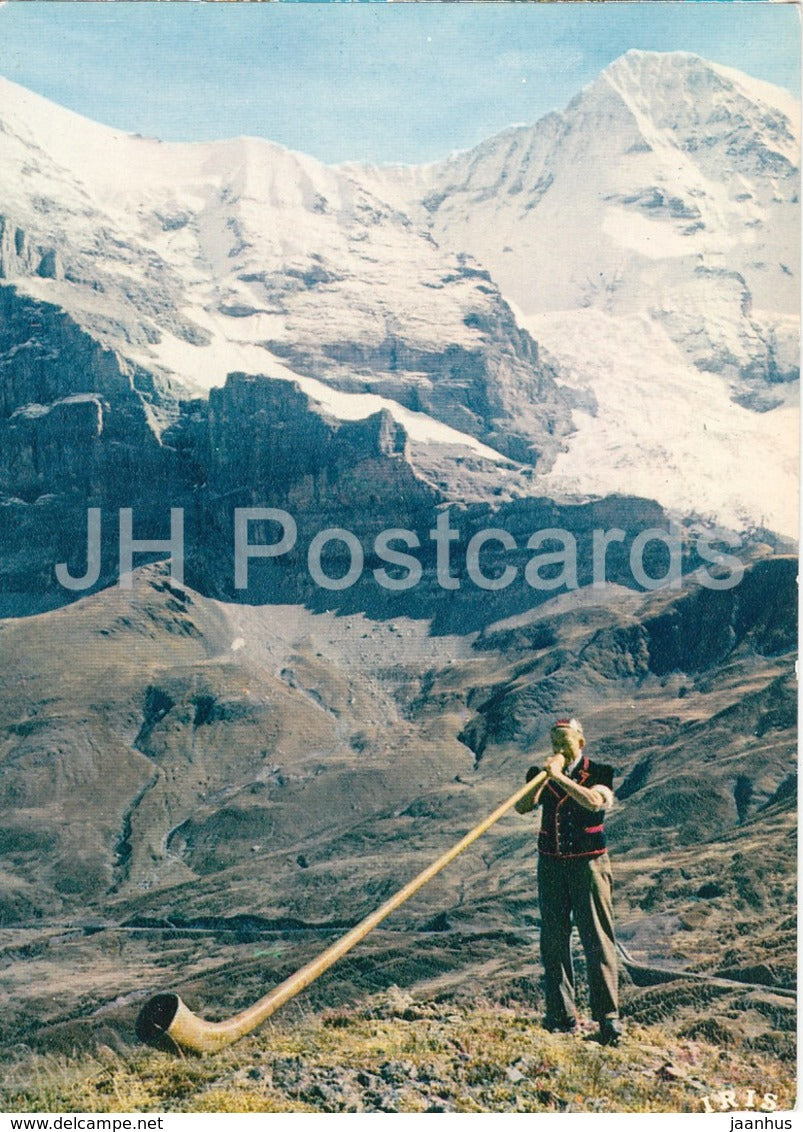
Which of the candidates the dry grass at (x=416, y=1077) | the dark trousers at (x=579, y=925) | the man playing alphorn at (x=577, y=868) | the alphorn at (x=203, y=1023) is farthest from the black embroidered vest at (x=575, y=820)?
the alphorn at (x=203, y=1023)

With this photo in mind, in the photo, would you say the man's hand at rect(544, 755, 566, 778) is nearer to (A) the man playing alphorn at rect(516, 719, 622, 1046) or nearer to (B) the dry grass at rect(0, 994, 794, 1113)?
(A) the man playing alphorn at rect(516, 719, 622, 1046)

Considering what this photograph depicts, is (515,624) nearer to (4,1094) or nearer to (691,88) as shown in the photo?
(691,88)

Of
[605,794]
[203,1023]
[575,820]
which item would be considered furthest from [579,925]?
[203,1023]

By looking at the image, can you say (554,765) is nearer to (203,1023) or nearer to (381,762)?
(203,1023)

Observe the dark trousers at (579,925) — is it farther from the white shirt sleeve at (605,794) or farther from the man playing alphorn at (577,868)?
the white shirt sleeve at (605,794)

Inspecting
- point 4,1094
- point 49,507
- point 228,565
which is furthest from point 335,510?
point 4,1094
